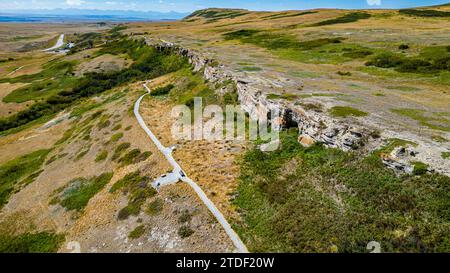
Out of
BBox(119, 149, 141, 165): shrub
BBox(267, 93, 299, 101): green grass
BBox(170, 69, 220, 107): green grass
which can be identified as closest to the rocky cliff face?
BBox(267, 93, 299, 101): green grass

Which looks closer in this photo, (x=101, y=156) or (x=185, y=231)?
(x=185, y=231)

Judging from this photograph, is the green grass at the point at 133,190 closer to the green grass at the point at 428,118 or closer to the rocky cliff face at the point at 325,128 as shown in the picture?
the rocky cliff face at the point at 325,128

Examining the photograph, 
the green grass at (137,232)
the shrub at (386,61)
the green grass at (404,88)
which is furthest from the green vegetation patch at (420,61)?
the green grass at (137,232)

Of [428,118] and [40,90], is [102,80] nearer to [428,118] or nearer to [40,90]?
[40,90]

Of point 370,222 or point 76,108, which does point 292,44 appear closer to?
point 76,108

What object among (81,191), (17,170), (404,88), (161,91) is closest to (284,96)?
(404,88)
